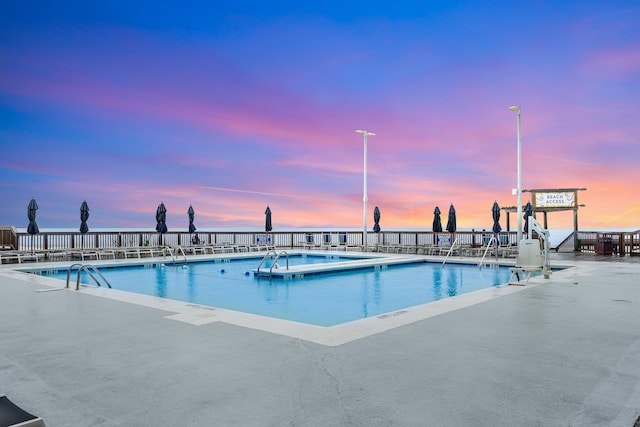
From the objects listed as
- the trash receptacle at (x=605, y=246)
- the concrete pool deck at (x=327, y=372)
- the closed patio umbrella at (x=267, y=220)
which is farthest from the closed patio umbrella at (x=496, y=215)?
the concrete pool deck at (x=327, y=372)

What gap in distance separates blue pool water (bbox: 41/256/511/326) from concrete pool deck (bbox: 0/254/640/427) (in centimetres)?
292

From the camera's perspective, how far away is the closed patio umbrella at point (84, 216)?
1812 cm

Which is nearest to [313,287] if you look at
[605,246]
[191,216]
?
[191,216]

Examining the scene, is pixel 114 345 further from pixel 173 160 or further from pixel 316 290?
pixel 173 160

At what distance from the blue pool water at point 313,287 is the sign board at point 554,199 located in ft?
32.6

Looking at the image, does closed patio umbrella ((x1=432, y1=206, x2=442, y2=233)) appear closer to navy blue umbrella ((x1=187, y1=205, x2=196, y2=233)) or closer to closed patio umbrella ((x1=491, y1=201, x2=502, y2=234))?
closed patio umbrella ((x1=491, y1=201, x2=502, y2=234))

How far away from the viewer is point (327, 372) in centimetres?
346

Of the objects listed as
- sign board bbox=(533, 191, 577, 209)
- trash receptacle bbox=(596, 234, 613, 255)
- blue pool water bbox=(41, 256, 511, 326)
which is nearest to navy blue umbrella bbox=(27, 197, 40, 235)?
blue pool water bbox=(41, 256, 511, 326)

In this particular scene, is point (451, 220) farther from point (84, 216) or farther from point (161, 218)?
point (84, 216)

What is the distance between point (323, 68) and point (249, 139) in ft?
31.2

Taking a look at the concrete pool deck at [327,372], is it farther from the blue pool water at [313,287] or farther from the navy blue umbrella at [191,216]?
the navy blue umbrella at [191,216]

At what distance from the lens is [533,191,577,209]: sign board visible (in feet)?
73.5

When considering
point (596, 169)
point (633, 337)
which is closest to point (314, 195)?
point (596, 169)

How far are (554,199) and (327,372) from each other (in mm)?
23076
